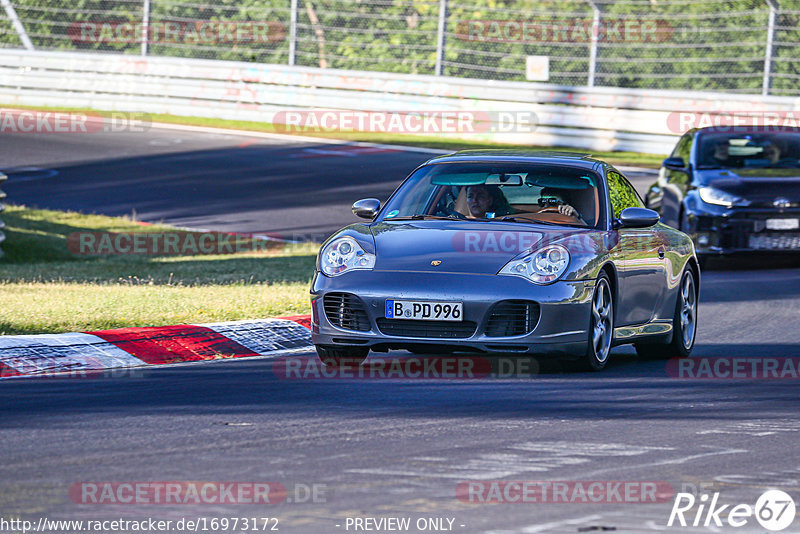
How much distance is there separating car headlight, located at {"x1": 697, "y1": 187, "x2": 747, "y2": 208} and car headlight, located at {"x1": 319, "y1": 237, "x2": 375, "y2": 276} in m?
8.28

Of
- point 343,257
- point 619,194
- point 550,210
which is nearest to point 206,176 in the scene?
point 619,194

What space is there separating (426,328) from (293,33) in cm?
2214

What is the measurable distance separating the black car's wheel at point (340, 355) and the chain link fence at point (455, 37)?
17.1 m

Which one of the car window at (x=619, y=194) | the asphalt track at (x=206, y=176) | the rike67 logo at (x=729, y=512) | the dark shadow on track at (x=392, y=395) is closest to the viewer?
the rike67 logo at (x=729, y=512)

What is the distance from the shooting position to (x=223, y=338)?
33.1ft

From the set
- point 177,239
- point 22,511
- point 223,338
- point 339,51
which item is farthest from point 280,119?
point 22,511

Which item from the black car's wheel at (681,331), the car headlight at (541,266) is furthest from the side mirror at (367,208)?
the black car's wheel at (681,331)

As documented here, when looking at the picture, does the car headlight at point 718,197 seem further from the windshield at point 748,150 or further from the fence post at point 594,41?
the fence post at point 594,41

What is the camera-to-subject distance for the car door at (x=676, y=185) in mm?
17047

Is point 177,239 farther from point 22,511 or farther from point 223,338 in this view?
point 22,511

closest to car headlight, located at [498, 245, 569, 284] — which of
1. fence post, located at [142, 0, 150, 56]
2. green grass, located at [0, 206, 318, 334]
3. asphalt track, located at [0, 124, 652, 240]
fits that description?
green grass, located at [0, 206, 318, 334]

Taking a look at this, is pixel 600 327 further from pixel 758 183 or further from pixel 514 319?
pixel 758 183

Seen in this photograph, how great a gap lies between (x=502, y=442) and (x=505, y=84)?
862 inches

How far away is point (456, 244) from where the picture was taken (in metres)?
8.93
